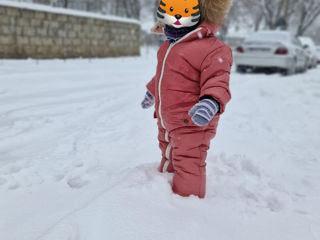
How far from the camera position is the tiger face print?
174 centimetres

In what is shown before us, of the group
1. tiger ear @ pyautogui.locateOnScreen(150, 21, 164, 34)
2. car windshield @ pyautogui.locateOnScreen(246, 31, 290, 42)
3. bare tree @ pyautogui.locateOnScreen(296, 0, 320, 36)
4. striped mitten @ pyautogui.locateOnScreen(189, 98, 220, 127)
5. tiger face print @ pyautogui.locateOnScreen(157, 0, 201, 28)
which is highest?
bare tree @ pyautogui.locateOnScreen(296, 0, 320, 36)

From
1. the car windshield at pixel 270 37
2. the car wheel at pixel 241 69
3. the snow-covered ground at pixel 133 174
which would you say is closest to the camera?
the snow-covered ground at pixel 133 174

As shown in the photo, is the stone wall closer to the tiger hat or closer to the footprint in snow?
the footprint in snow

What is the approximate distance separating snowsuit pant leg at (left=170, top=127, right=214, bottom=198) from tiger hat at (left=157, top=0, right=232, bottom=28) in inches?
24.2

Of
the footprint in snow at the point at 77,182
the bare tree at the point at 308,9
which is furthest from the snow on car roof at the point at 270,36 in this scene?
the bare tree at the point at 308,9

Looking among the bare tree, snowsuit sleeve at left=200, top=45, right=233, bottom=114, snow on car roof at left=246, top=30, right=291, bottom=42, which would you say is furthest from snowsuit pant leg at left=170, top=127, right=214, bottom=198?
the bare tree

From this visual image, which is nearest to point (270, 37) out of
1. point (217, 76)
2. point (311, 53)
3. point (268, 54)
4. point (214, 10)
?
point (268, 54)

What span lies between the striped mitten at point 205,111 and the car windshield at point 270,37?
865 cm

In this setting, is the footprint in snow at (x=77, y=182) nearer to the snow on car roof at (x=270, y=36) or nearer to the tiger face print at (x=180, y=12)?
the tiger face print at (x=180, y=12)

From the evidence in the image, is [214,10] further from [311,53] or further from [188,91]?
[311,53]

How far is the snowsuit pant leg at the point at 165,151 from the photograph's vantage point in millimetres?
2045

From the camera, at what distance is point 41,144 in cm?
290

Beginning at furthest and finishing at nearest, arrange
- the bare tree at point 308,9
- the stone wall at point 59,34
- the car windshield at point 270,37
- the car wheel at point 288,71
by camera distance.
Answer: the bare tree at point 308,9 → the car windshield at point 270,37 → the car wheel at point 288,71 → the stone wall at point 59,34

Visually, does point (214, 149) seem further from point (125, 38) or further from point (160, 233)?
point (125, 38)
